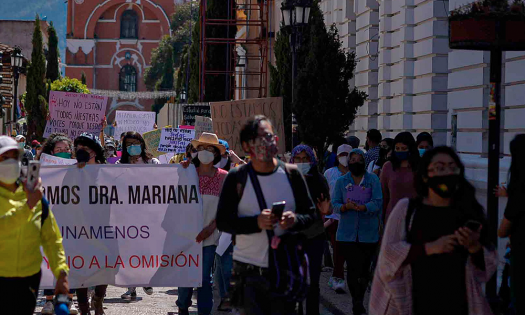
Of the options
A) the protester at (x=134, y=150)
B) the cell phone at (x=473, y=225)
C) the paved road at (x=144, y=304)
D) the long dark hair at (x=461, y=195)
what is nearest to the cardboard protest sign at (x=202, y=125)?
the paved road at (x=144, y=304)

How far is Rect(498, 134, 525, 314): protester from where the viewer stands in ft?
20.8

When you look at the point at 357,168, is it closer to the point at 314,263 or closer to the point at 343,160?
the point at 343,160

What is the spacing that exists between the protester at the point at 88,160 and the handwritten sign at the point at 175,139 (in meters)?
7.25

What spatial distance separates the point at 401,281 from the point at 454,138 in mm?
9840

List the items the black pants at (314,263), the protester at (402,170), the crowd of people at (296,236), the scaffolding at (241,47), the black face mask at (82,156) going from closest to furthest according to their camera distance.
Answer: the crowd of people at (296,236) → the black pants at (314,263) → the black face mask at (82,156) → the protester at (402,170) → the scaffolding at (241,47)

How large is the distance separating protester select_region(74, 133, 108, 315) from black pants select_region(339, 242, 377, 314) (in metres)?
2.44

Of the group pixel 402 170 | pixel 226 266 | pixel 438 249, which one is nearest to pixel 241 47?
pixel 402 170

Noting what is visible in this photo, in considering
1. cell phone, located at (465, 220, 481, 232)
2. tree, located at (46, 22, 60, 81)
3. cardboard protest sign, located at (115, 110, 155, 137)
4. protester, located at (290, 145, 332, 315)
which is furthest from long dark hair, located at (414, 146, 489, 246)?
tree, located at (46, 22, 60, 81)

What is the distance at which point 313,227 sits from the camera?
842 centimetres

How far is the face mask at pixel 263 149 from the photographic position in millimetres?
5930

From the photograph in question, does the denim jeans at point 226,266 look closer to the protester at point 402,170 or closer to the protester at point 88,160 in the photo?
the protester at point 88,160

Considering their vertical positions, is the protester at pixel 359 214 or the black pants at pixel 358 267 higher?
the protester at pixel 359 214

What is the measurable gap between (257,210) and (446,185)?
119 centimetres

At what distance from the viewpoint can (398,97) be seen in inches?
710
